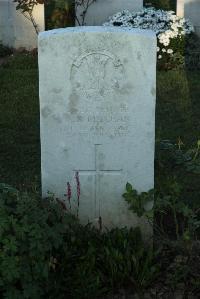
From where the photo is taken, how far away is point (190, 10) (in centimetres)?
1138

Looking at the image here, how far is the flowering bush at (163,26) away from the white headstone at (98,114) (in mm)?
5891

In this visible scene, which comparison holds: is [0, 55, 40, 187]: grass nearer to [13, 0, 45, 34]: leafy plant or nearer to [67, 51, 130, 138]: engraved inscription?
[13, 0, 45, 34]: leafy plant

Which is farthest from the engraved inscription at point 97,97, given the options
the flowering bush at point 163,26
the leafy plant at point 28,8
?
the leafy plant at point 28,8

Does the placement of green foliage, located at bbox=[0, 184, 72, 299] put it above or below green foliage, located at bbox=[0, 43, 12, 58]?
below

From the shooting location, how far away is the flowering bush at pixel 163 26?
407 inches

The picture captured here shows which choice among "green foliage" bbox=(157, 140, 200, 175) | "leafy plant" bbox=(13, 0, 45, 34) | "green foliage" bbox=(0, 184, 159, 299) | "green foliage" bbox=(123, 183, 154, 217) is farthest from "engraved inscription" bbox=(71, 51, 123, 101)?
"leafy plant" bbox=(13, 0, 45, 34)

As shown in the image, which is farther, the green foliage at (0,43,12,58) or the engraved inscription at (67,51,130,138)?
the green foliage at (0,43,12,58)

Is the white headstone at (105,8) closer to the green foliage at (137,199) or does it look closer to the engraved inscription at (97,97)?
the engraved inscription at (97,97)

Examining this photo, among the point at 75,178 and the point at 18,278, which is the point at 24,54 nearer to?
the point at 75,178

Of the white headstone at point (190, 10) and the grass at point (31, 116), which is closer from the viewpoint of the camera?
the grass at point (31, 116)

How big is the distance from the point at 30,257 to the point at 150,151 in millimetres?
1071

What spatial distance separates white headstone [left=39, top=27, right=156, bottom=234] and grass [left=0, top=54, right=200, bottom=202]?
104 centimetres

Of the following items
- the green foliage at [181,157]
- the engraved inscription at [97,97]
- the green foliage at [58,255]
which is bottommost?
the green foliage at [58,255]

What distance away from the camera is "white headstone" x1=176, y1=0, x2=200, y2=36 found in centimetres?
1133
